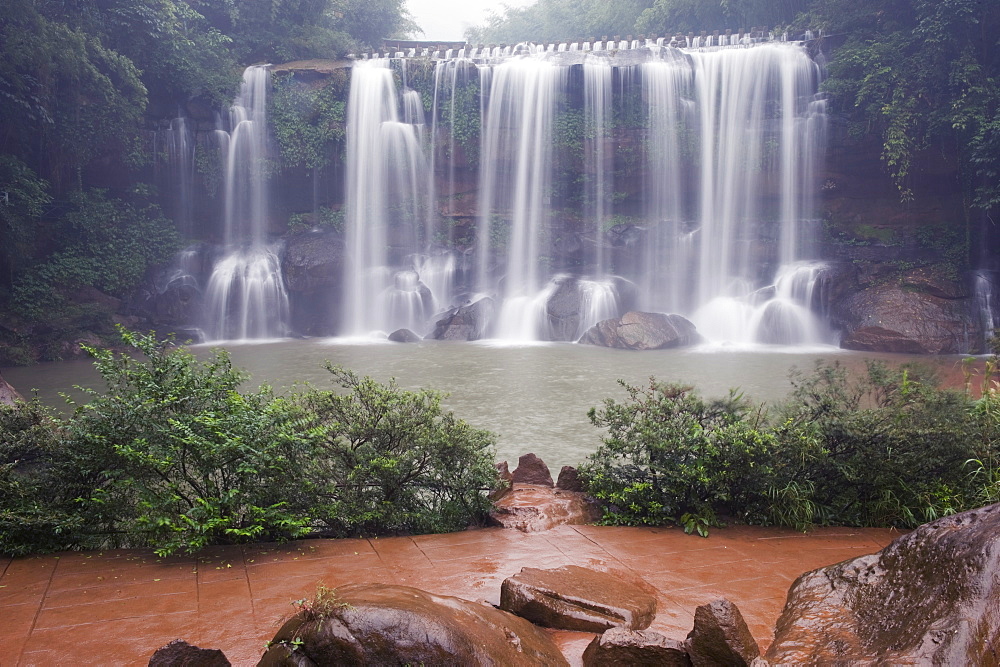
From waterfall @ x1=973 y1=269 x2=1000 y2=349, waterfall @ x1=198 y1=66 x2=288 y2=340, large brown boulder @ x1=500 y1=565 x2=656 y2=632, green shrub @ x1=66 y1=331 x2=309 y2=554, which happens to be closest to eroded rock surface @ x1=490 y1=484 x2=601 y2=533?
large brown boulder @ x1=500 y1=565 x2=656 y2=632

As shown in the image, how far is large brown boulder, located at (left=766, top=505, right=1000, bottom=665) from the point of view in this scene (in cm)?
245

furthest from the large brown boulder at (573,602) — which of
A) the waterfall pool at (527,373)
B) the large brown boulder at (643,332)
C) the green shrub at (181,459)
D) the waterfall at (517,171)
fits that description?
the waterfall at (517,171)

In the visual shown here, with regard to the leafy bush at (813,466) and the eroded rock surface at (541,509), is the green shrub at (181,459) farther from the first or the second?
the leafy bush at (813,466)

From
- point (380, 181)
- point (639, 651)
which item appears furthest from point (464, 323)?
point (639, 651)

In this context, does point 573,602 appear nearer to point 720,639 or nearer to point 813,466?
point 720,639

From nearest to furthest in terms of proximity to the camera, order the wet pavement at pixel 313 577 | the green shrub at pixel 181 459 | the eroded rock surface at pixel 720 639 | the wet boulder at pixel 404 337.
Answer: the eroded rock surface at pixel 720 639
the wet pavement at pixel 313 577
the green shrub at pixel 181 459
the wet boulder at pixel 404 337

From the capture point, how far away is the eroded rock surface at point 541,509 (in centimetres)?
512

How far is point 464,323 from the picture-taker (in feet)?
71.6

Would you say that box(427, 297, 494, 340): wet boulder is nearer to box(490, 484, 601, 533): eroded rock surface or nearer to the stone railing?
the stone railing

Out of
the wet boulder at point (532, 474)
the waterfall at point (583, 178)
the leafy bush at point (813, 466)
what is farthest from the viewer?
the waterfall at point (583, 178)

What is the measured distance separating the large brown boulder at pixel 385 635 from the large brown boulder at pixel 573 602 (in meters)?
0.55

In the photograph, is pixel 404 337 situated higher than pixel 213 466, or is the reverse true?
pixel 404 337

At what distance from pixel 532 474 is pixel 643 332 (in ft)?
42.8

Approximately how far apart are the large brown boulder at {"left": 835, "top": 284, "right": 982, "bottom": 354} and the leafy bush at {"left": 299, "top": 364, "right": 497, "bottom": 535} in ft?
51.8
